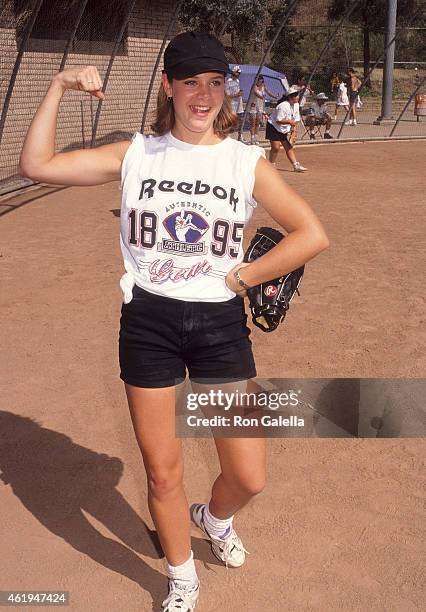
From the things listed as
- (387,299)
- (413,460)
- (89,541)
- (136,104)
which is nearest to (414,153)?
(136,104)

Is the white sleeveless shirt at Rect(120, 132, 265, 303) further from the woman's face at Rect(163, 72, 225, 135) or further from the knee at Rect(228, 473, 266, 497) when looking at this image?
the knee at Rect(228, 473, 266, 497)

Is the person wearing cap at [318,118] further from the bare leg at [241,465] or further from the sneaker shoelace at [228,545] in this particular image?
the bare leg at [241,465]

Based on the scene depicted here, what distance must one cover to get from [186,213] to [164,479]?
1001 millimetres

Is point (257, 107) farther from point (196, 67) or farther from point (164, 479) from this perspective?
point (164, 479)

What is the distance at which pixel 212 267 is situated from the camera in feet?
8.43

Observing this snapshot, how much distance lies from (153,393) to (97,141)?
52.0 ft

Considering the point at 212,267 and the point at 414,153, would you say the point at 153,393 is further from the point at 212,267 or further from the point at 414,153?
the point at 414,153

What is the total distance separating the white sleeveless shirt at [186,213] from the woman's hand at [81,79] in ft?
0.87

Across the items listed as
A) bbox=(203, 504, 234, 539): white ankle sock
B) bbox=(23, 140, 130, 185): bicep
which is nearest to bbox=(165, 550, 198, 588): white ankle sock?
bbox=(203, 504, 234, 539): white ankle sock

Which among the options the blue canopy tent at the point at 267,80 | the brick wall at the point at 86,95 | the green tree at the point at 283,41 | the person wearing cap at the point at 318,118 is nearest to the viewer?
the brick wall at the point at 86,95

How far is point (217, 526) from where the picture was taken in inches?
125

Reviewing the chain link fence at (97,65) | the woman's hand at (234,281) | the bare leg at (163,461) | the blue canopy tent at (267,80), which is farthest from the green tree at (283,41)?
the bare leg at (163,461)

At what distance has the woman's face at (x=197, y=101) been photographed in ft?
8.28

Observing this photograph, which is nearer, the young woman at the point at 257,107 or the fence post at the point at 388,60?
the young woman at the point at 257,107
